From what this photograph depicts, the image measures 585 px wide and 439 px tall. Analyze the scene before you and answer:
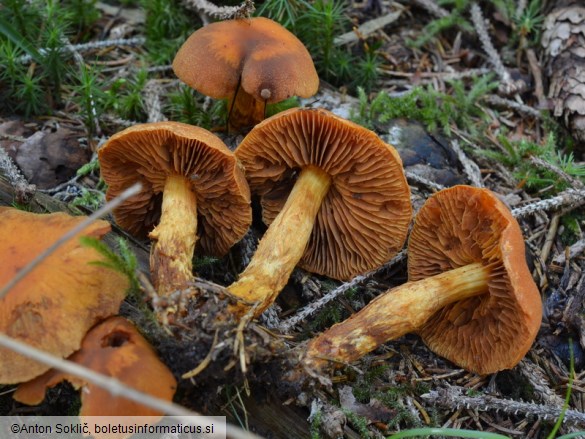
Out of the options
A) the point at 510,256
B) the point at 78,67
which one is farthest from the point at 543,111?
the point at 78,67

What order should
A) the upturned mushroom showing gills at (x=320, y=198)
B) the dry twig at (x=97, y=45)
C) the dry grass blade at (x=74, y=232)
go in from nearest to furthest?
the dry grass blade at (x=74, y=232) < the upturned mushroom showing gills at (x=320, y=198) < the dry twig at (x=97, y=45)

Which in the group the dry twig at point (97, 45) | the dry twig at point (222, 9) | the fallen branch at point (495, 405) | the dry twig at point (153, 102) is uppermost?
the dry twig at point (222, 9)

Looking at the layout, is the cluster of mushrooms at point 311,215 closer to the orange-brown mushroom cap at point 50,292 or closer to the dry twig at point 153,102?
the orange-brown mushroom cap at point 50,292

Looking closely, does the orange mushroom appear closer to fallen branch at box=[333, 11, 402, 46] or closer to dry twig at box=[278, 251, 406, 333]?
dry twig at box=[278, 251, 406, 333]

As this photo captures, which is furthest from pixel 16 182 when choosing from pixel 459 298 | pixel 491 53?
pixel 491 53

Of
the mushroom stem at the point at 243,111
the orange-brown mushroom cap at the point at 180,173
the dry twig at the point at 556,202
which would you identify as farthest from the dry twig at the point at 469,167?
the orange-brown mushroom cap at the point at 180,173

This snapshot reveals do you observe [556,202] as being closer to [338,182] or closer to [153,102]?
[338,182]

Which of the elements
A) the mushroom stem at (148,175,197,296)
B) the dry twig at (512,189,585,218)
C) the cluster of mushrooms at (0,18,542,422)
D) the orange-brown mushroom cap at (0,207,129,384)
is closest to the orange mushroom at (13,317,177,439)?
the orange-brown mushroom cap at (0,207,129,384)
